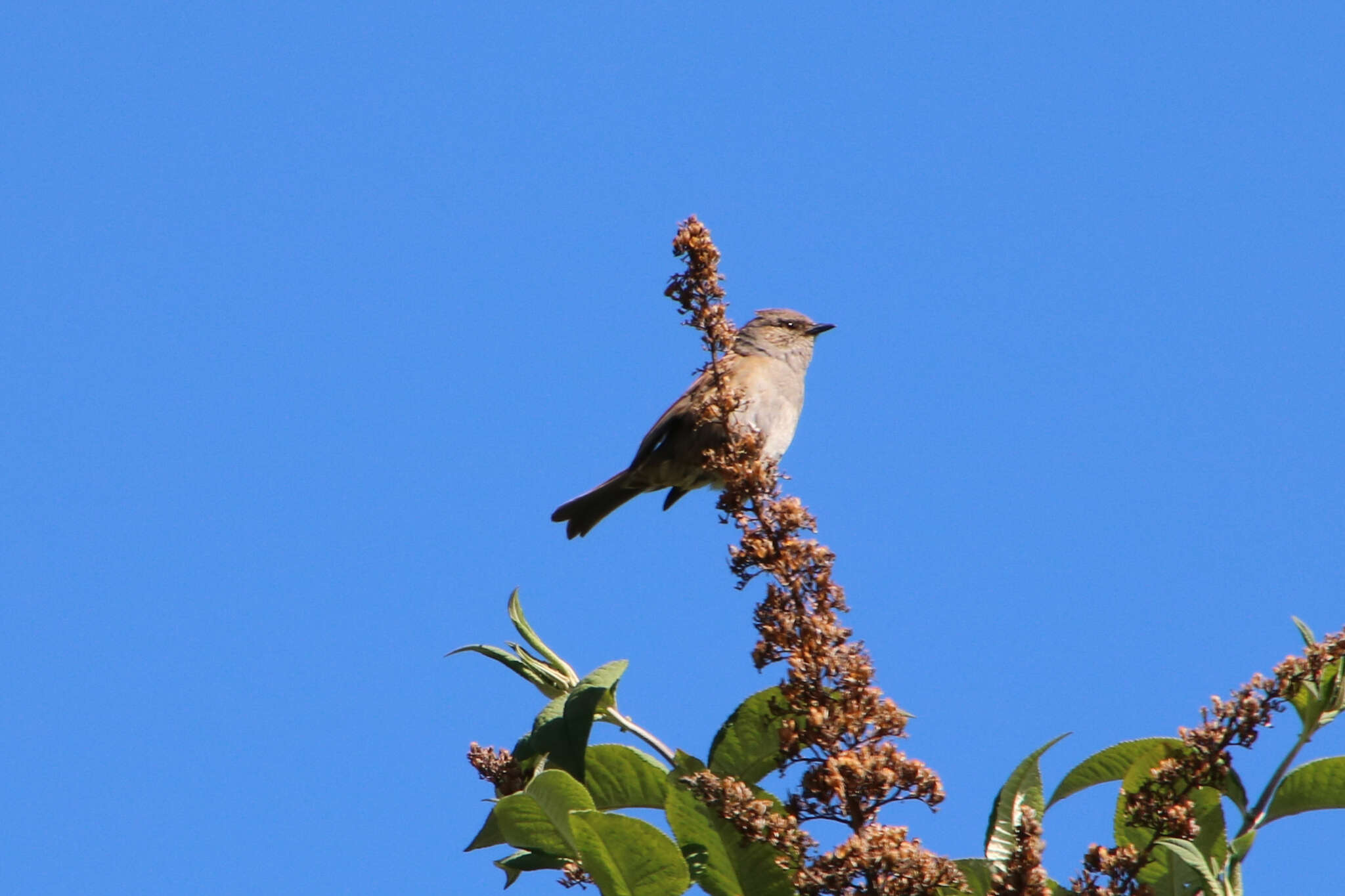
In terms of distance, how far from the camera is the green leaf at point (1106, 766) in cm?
305

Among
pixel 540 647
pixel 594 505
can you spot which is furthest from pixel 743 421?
pixel 540 647

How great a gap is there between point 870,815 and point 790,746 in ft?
0.76

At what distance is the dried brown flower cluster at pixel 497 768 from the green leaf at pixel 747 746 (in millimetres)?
450

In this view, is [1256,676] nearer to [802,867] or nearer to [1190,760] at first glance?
[1190,760]

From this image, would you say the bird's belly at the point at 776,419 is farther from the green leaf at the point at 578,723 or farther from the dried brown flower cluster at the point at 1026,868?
the dried brown flower cluster at the point at 1026,868

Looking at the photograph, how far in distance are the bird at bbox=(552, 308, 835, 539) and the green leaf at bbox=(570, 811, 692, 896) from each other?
4.73 metres

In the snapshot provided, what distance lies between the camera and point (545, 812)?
2.85 m

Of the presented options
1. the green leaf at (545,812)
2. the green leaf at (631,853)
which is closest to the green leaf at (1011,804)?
the green leaf at (631,853)

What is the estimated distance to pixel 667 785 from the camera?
306 cm

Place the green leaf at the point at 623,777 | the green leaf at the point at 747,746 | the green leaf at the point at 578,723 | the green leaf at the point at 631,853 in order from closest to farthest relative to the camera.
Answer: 1. the green leaf at the point at 631,853
2. the green leaf at the point at 578,723
3. the green leaf at the point at 623,777
4. the green leaf at the point at 747,746

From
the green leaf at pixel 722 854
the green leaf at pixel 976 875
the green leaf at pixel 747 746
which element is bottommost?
the green leaf at pixel 976 875

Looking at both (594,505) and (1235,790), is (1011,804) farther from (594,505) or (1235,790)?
(594,505)

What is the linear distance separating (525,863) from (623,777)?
0.28 meters

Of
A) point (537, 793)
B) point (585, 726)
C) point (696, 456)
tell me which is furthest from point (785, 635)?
point (696, 456)
